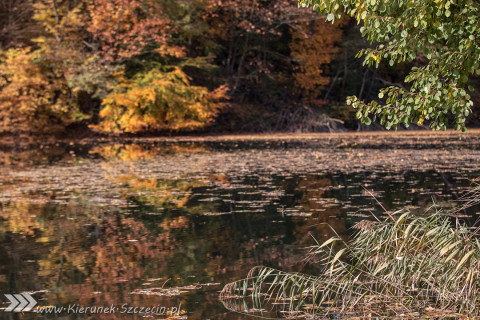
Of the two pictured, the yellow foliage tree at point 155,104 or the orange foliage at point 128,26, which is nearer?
the yellow foliage tree at point 155,104

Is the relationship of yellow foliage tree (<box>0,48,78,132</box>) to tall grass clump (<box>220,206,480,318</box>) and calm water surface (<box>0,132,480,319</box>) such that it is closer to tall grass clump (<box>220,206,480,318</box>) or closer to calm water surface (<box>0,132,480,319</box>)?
calm water surface (<box>0,132,480,319</box>)

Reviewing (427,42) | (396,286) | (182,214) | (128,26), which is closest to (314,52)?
(128,26)

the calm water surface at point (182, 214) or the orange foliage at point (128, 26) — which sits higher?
the orange foliage at point (128, 26)

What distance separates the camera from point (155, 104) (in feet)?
91.2

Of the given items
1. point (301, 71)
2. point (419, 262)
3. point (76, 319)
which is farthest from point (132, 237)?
point (301, 71)

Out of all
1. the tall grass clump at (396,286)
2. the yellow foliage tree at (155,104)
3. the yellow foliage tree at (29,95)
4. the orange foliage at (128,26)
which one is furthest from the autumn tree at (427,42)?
the yellow foliage tree at (29,95)

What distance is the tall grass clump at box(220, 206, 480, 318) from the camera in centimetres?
454

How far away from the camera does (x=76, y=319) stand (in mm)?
4535

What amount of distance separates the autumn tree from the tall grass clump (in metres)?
0.99

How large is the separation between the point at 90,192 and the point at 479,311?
813cm

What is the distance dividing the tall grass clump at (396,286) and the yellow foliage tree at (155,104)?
22324 millimetres

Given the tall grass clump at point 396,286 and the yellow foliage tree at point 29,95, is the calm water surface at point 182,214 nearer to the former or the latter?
the tall grass clump at point 396,286

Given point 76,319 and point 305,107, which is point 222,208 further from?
point 305,107

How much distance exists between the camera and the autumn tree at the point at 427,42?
5.01 m
